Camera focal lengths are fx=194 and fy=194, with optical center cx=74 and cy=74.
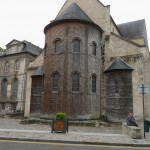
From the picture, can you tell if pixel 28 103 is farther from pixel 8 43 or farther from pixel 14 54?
pixel 8 43

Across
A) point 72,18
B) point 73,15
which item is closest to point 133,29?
point 73,15

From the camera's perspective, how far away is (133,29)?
29.6m

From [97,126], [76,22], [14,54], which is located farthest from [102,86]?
[14,54]

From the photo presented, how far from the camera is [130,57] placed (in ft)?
64.2

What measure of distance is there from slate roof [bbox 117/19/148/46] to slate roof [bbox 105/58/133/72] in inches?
397

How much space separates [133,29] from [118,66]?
12981 millimetres

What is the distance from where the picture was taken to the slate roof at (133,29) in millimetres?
28586

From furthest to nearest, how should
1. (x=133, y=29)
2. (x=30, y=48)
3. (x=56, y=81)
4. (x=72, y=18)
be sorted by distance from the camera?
1. (x=30, y=48)
2. (x=133, y=29)
3. (x=72, y=18)
4. (x=56, y=81)

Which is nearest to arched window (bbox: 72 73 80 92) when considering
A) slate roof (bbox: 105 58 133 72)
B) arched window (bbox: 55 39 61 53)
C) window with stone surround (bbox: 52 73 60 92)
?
window with stone surround (bbox: 52 73 60 92)

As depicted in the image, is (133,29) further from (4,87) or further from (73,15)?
(4,87)

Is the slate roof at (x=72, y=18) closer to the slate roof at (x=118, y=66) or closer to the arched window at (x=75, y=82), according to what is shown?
the slate roof at (x=118, y=66)

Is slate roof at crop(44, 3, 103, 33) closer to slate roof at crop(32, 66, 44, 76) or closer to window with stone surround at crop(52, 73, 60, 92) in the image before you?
slate roof at crop(32, 66, 44, 76)

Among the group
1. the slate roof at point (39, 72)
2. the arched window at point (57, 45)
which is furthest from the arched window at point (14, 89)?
the arched window at point (57, 45)

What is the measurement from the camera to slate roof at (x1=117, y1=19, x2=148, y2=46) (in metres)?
28.6
